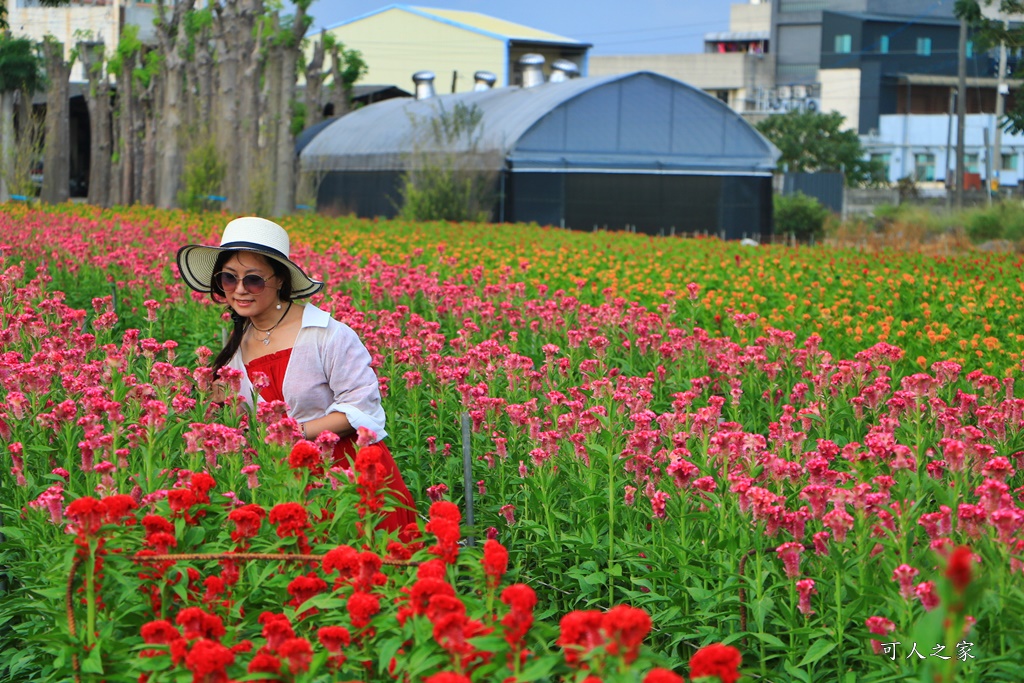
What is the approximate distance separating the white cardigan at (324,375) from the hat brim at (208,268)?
20 cm

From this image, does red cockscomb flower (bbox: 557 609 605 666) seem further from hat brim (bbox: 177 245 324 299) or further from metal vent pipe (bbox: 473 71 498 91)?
metal vent pipe (bbox: 473 71 498 91)

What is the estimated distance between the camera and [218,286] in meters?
5.40

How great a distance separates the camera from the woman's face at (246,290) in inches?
200

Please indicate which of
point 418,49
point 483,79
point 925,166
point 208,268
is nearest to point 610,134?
point 483,79

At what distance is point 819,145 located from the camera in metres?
67.7

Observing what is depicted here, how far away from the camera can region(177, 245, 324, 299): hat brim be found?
510cm

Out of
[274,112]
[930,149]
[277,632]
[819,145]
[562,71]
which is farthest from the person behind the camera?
[930,149]

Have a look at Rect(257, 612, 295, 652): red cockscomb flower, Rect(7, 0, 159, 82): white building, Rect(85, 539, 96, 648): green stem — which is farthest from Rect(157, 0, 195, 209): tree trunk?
Rect(7, 0, 159, 82): white building

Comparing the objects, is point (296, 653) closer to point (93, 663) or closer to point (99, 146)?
point (93, 663)

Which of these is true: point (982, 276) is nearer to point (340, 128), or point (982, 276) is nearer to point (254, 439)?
point (254, 439)

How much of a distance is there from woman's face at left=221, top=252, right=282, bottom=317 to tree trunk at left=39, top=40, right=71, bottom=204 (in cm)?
3378

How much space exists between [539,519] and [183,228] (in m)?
14.0

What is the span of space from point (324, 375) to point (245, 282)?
1.58ft

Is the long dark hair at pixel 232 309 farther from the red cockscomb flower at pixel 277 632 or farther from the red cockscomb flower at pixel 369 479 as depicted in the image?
the red cockscomb flower at pixel 277 632
